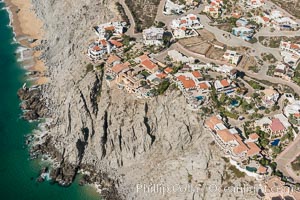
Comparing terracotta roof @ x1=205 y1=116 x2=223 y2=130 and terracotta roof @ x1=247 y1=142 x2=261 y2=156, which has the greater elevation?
terracotta roof @ x1=205 y1=116 x2=223 y2=130

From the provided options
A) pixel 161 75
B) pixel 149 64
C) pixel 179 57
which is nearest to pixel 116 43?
pixel 149 64

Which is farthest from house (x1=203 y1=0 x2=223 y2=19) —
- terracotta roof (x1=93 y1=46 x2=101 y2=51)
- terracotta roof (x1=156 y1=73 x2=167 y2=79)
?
terracotta roof (x1=93 y1=46 x2=101 y2=51)

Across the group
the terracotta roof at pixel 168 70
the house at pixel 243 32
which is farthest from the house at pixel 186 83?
the house at pixel 243 32

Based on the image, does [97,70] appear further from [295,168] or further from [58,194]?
[295,168]

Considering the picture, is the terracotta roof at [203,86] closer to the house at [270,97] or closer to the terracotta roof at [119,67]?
the house at [270,97]

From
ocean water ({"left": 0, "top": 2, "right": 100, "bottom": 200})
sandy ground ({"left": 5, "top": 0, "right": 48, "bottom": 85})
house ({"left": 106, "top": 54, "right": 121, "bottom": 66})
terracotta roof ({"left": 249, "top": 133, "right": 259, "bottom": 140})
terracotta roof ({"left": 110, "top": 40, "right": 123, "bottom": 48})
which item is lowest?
ocean water ({"left": 0, "top": 2, "right": 100, "bottom": 200})

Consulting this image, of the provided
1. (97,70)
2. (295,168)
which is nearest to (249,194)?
(295,168)

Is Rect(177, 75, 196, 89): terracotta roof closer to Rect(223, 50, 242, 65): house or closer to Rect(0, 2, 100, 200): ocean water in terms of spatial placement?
Rect(223, 50, 242, 65): house
